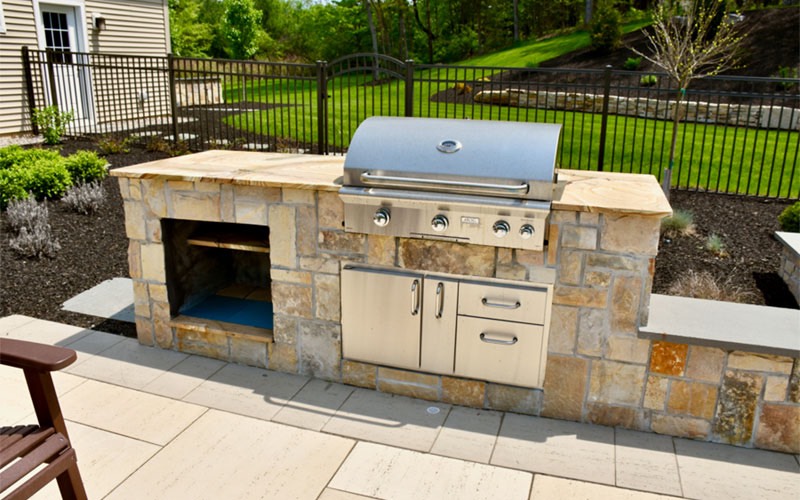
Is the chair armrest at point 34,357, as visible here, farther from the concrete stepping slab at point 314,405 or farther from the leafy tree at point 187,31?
Answer: the leafy tree at point 187,31

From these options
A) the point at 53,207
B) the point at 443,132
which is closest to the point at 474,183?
the point at 443,132

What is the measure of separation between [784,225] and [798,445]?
3.22 metres

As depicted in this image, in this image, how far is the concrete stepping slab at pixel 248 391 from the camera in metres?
3.33

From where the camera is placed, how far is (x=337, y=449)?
297 cm

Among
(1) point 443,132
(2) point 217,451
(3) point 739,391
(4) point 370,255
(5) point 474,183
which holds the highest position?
(1) point 443,132

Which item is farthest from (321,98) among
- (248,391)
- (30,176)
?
(248,391)

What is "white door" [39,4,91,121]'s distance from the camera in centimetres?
1145

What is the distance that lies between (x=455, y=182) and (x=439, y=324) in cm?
77

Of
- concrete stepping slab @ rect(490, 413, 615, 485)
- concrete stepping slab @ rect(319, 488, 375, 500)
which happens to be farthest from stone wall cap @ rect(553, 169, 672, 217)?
concrete stepping slab @ rect(319, 488, 375, 500)

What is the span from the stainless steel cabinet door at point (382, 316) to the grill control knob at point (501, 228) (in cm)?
50

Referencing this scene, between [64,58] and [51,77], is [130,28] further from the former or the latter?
[51,77]

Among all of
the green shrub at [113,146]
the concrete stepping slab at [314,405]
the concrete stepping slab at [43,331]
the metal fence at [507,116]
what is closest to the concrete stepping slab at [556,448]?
the concrete stepping slab at [314,405]

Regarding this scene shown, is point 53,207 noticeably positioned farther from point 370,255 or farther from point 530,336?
point 530,336

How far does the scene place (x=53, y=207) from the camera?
6.53 m
